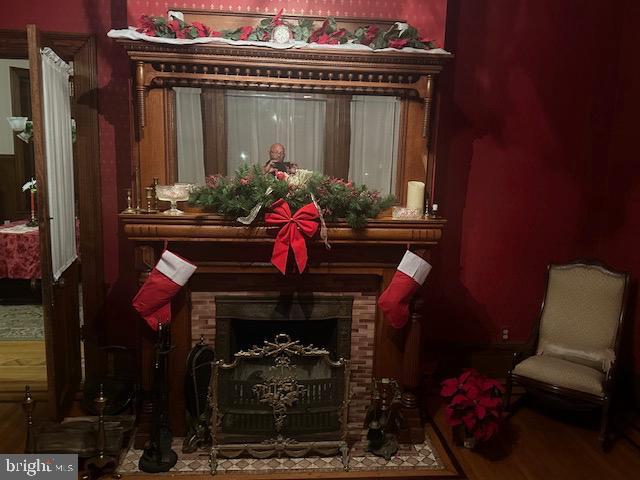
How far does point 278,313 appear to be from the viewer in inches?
136

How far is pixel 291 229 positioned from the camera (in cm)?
315

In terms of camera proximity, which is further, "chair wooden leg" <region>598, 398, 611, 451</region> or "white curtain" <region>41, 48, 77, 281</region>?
"chair wooden leg" <region>598, 398, 611, 451</region>

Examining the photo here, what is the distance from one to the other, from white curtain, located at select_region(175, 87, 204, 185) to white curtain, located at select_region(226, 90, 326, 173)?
7.1 inches

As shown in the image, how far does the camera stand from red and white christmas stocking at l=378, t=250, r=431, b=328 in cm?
329

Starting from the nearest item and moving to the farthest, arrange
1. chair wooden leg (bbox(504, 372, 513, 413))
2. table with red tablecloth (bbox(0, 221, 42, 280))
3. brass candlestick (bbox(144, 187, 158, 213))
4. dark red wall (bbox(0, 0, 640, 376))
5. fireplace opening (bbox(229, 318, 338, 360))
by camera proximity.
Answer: brass candlestick (bbox(144, 187, 158, 213))
fireplace opening (bbox(229, 318, 338, 360))
chair wooden leg (bbox(504, 372, 513, 413))
dark red wall (bbox(0, 0, 640, 376))
table with red tablecloth (bbox(0, 221, 42, 280))

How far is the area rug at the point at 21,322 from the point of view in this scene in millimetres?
5004

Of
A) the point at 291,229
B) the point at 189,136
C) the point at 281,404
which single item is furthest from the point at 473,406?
the point at 189,136

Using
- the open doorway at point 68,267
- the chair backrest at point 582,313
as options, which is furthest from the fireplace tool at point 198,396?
the chair backrest at point 582,313

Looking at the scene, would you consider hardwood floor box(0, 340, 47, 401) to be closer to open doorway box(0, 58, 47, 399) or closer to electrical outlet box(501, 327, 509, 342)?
open doorway box(0, 58, 47, 399)

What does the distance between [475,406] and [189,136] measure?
239cm

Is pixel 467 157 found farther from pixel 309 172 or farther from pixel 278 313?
pixel 278 313

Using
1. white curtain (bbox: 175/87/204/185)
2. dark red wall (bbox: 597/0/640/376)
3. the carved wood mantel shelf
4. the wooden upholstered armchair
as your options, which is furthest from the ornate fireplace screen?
dark red wall (bbox: 597/0/640/376)

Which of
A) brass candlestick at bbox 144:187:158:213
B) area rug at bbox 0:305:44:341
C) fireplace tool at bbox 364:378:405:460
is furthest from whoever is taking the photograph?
area rug at bbox 0:305:44:341

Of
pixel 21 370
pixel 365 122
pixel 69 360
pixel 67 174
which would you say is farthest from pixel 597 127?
pixel 21 370
